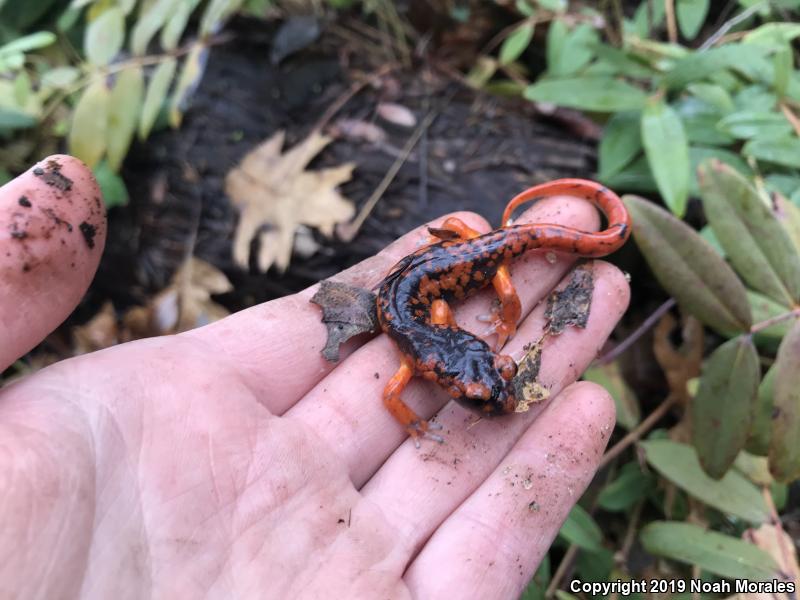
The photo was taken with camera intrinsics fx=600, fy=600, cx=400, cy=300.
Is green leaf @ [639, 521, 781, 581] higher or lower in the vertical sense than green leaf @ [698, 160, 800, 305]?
lower

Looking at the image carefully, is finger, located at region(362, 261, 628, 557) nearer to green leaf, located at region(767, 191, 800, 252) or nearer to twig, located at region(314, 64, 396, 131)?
green leaf, located at region(767, 191, 800, 252)

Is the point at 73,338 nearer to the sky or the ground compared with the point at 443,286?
nearer to the ground

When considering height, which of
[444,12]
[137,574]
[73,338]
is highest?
[444,12]

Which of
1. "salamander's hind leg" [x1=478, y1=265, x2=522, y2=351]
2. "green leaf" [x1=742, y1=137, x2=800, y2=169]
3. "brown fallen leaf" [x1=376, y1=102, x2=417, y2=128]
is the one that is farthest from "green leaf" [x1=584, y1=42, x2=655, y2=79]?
"brown fallen leaf" [x1=376, y1=102, x2=417, y2=128]

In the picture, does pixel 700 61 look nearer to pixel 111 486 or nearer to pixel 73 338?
pixel 111 486

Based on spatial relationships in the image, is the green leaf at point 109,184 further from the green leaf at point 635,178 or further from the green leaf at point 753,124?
the green leaf at point 753,124

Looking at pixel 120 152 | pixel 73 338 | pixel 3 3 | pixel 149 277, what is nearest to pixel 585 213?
pixel 120 152

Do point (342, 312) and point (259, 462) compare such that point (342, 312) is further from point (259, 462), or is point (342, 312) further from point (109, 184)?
point (109, 184)
